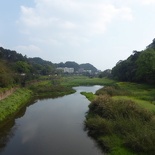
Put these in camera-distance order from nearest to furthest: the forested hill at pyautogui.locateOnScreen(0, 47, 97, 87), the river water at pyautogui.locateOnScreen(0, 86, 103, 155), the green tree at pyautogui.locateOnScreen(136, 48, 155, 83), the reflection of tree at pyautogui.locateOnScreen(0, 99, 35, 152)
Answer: the river water at pyautogui.locateOnScreen(0, 86, 103, 155)
the reflection of tree at pyautogui.locateOnScreen(0, 99, 35, 152)
the forested hill at pyautogui.locateOnScreen(0, 47, 97, 87)
the green tree at pyautogui.locateOnScreen(136, 48, 155, 83)

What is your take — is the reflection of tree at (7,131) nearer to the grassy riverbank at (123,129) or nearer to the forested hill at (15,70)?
the grassy riverbank at (123,129)

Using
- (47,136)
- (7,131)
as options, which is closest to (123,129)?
(47,136)

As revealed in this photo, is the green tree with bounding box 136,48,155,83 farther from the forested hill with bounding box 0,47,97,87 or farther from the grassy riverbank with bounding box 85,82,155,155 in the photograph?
the grassy riverbank with bounding box 85,82,155,155

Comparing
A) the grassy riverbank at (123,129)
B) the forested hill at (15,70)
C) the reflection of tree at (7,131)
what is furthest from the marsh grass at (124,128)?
the forested hill at (15,70)

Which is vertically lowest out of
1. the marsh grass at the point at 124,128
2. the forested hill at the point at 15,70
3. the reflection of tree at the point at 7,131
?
the reflection of tree at the point at 7,131

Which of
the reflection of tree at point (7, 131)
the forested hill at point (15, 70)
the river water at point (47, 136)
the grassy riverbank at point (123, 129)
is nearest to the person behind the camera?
the grassy riverbank at point (123, 129)

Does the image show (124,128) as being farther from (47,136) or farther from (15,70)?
(15,70)

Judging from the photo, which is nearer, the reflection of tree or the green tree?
the reflection of tree

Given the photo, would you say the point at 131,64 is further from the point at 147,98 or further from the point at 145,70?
the point at 147,98

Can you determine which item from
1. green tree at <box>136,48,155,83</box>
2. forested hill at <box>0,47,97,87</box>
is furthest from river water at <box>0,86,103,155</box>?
green tree at <box>136,48,155,83</box>

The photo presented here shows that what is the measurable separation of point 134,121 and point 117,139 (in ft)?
7.40

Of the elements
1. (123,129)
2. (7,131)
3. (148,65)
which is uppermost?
(148,65)

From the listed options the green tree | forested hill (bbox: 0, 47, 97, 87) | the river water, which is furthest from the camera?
the green tree

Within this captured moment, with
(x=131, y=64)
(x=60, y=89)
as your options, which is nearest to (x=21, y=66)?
(x=60, y=89)
